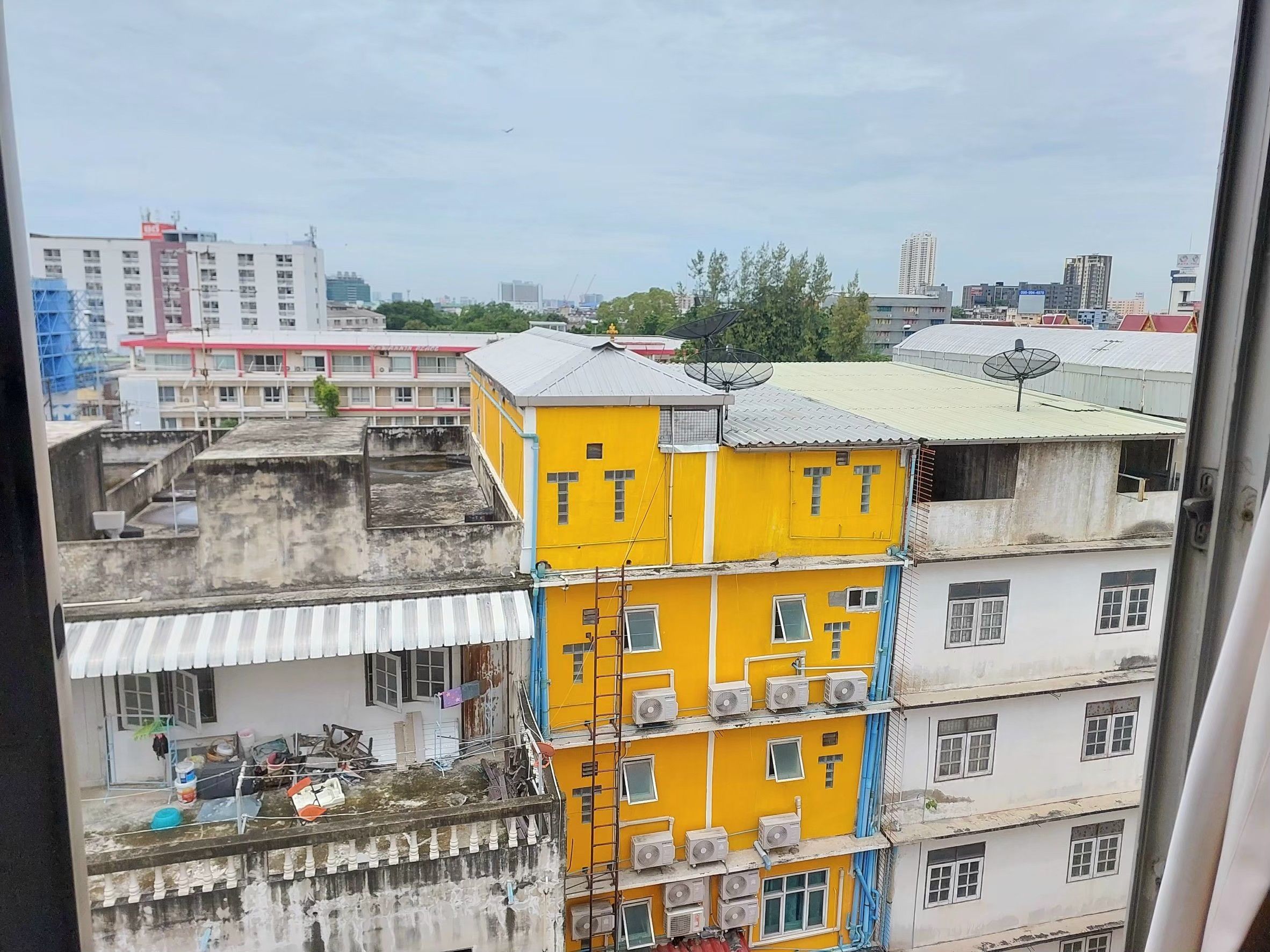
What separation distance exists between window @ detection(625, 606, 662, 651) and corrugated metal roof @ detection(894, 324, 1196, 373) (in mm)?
5147

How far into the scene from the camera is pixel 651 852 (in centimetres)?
812

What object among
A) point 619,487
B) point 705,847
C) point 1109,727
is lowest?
point 705,847

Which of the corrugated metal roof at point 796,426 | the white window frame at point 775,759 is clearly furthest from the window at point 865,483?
the white window frame at point 775,759

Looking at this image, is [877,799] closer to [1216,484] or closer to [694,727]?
[694,727]

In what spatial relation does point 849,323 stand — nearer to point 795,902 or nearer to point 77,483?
point 795,902

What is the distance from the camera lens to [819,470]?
803cm

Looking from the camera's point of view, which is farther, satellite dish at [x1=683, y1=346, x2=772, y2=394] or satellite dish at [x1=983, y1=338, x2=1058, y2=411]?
satellite dish at [x1=983, y1=338, x2=1058, y2=411]

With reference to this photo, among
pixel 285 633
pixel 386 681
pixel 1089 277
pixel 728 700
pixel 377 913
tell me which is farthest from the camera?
pixel 1089 277

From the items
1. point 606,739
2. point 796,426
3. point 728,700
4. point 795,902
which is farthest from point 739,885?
point 796,426

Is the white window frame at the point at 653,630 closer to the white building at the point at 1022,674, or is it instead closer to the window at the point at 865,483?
the window at the point at 865,483

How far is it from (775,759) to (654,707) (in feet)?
5.33

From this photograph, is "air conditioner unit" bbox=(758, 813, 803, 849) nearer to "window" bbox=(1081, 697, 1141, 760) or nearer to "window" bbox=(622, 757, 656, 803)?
"window" bbox=(622, 757, 656, 803)

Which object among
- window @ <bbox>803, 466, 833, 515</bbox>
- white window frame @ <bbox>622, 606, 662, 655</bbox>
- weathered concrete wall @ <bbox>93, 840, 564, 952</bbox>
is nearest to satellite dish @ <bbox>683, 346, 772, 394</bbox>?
window @ <bbox>803, 466, 833, 515</bbox>

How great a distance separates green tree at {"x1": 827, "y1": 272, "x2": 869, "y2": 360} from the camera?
21.5 meters
